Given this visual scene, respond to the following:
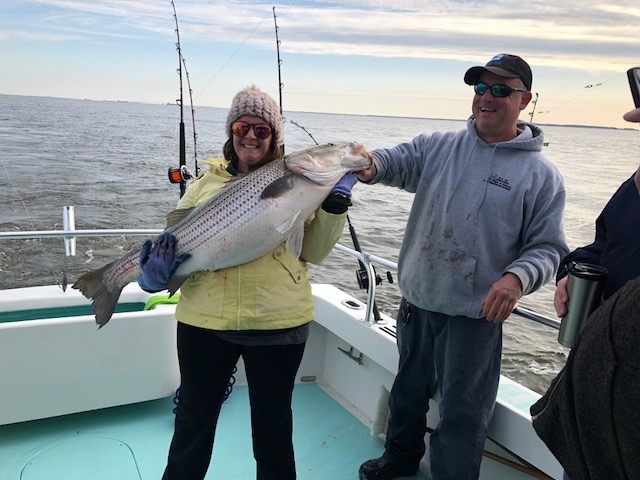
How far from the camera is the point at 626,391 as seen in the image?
1.10 m

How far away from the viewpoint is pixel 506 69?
2.68 meters

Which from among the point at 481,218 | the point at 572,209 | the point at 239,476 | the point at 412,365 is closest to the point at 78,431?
the point at 239,476

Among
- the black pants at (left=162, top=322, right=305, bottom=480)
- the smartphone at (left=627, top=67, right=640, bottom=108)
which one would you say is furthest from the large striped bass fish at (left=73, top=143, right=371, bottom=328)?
the smartphone at (left=627, top=67, right=640, bottom=108)

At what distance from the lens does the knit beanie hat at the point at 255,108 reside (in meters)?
2.47

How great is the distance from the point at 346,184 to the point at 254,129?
499 millimetres

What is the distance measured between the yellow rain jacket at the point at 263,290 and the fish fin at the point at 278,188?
0.19 m

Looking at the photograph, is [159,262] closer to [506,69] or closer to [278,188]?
[278,188]

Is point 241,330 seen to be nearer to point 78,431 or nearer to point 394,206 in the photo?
point 78,431

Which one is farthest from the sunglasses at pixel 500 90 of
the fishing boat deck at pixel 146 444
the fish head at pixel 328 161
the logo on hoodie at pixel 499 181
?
the fishing boat deck at pixel 146 444

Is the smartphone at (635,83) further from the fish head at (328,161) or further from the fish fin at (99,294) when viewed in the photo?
the fish fin at (99,294)

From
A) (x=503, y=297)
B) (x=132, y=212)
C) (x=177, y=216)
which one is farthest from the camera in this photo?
(x=132, y=212)

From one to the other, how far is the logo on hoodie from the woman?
27.5 inches

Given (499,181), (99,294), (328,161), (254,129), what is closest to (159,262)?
(99,294)

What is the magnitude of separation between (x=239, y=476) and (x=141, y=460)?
63 cm
